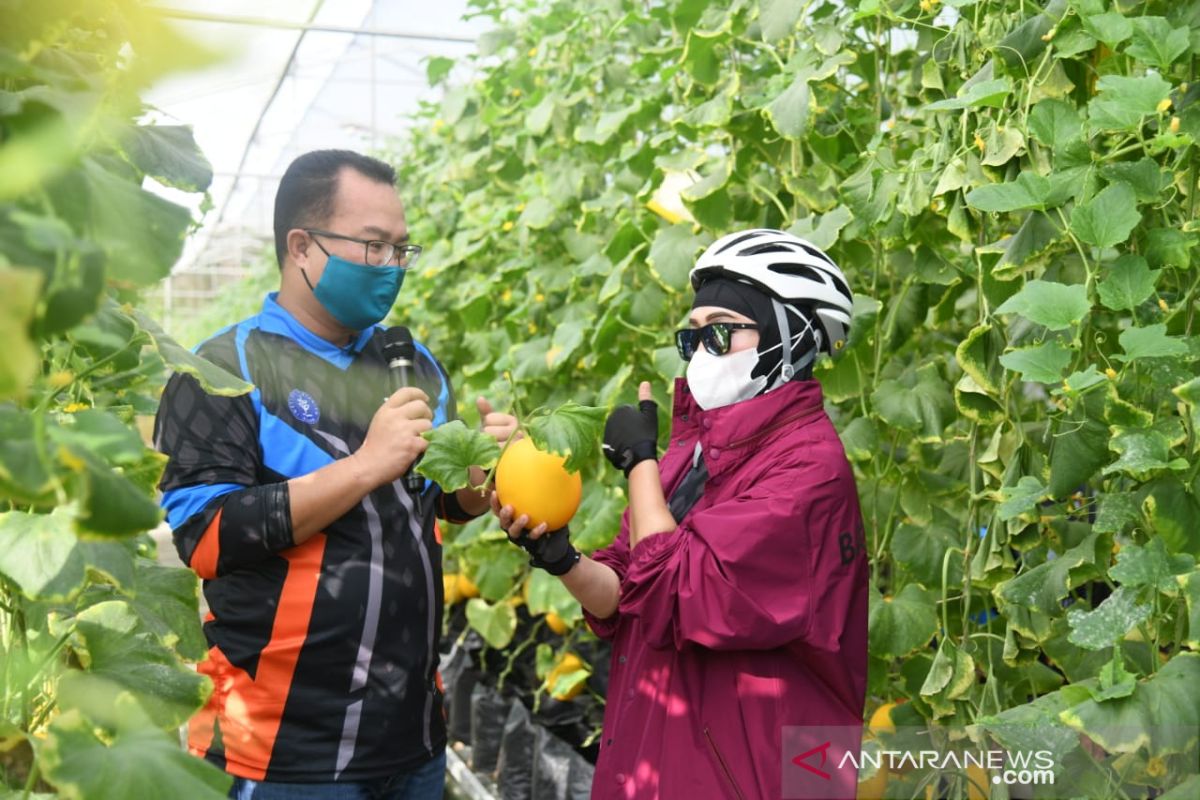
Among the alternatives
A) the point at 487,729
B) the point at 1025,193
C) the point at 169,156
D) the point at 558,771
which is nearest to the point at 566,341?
the point at 558,771

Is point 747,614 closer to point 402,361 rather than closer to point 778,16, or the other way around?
point 402,361

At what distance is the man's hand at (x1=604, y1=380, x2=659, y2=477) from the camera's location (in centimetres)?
176

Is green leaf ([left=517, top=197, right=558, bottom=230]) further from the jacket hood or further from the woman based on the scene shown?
the jacket hood

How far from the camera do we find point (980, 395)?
6.33ft

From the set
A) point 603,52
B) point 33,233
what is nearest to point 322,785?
point 33,233

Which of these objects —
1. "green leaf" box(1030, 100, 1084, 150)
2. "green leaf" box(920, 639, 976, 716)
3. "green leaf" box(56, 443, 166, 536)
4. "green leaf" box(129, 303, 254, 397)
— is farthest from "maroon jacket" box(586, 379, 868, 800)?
"green leaf" box(56, 443, 166, 536)

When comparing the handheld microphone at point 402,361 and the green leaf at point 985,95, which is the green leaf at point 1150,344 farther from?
the handheld microphone at point 402,361

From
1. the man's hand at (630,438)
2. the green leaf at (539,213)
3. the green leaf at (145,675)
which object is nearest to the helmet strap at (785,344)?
the man's hand at (630,438)

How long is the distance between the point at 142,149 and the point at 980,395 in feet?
4.56

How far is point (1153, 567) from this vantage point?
1.33 meters

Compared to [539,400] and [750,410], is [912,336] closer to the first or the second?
[750,410]

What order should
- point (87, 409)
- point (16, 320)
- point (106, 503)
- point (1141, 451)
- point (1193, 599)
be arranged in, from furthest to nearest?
point (1141, 451), point (1193, 599), point (87, 409), point (106, 503), point (16, 320)

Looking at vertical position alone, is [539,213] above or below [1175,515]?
above

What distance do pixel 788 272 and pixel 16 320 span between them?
1333 millimetres
